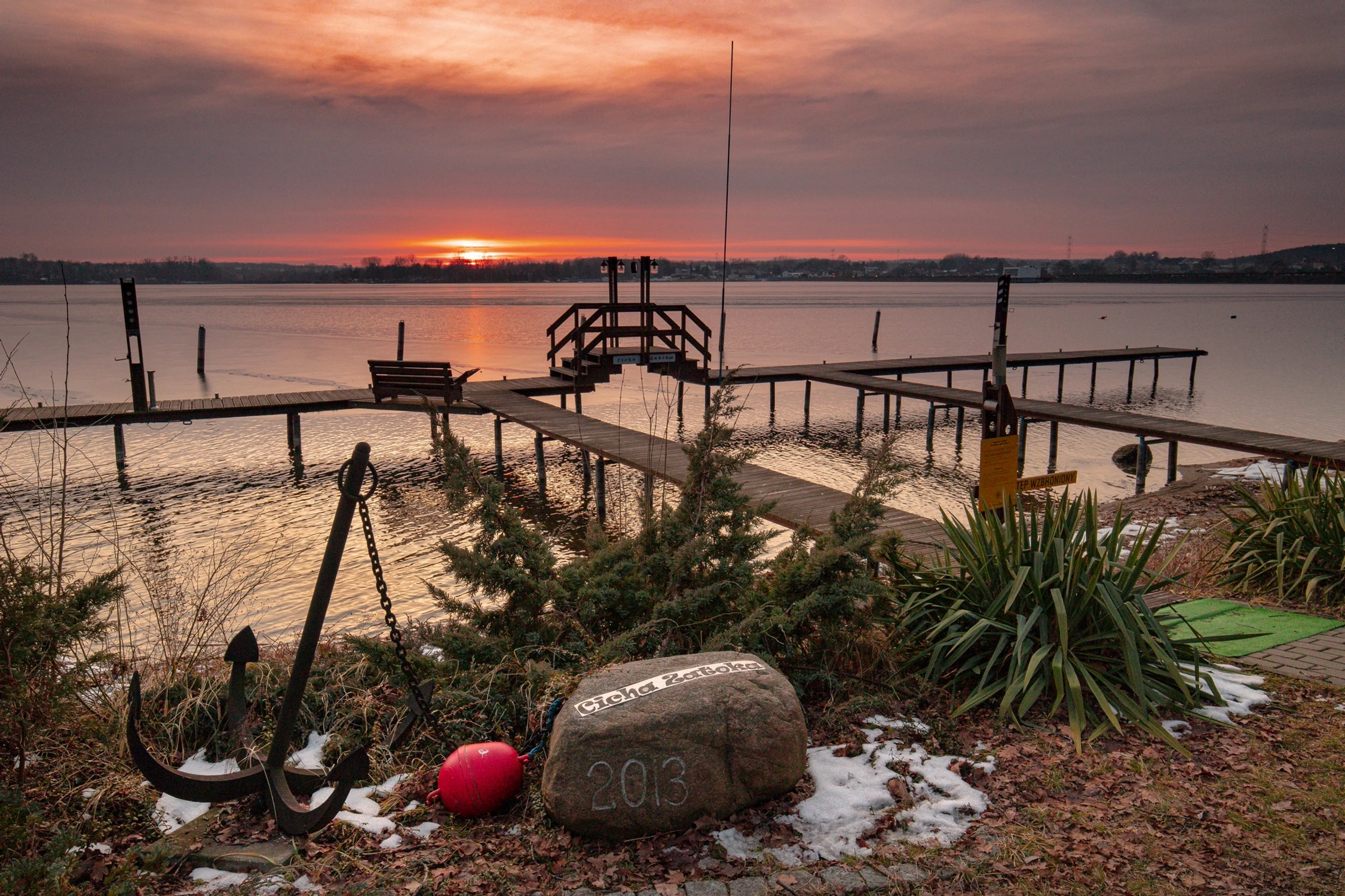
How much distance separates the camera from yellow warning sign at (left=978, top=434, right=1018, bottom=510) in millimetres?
7258

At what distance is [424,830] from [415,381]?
51.9ft

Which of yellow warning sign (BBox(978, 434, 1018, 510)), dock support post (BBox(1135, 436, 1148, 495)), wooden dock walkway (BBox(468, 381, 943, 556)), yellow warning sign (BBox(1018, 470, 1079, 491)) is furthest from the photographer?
dock support post (BBox(1135, 436, 1148, 495))

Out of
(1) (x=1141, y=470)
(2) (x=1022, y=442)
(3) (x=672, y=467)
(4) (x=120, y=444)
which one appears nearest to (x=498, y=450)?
(4) (x=120, y=444)

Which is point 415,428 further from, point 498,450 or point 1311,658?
point 1311,658

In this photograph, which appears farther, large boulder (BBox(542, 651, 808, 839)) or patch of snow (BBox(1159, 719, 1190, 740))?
patch of snow (BBox(1159, 719, 1190, 740))

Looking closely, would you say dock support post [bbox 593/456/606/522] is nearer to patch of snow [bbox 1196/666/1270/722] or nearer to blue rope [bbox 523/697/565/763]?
patch of snow [bbox 1196/666/1270/722]

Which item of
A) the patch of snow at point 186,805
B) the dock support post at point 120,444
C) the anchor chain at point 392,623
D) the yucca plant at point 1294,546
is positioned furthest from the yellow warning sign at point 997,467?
the dock support post at point 120,444

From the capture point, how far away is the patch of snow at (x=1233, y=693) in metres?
4.63

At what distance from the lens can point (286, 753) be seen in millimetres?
3469

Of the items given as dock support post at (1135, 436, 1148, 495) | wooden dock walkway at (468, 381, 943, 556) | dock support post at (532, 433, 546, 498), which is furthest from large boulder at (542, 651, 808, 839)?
dock support post at (1135, 436, 1148, 495)

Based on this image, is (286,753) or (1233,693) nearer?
(286,753)

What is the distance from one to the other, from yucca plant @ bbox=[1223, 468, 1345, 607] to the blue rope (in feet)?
19.3

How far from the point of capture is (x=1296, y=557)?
686cm

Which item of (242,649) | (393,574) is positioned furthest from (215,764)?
(393,574)
